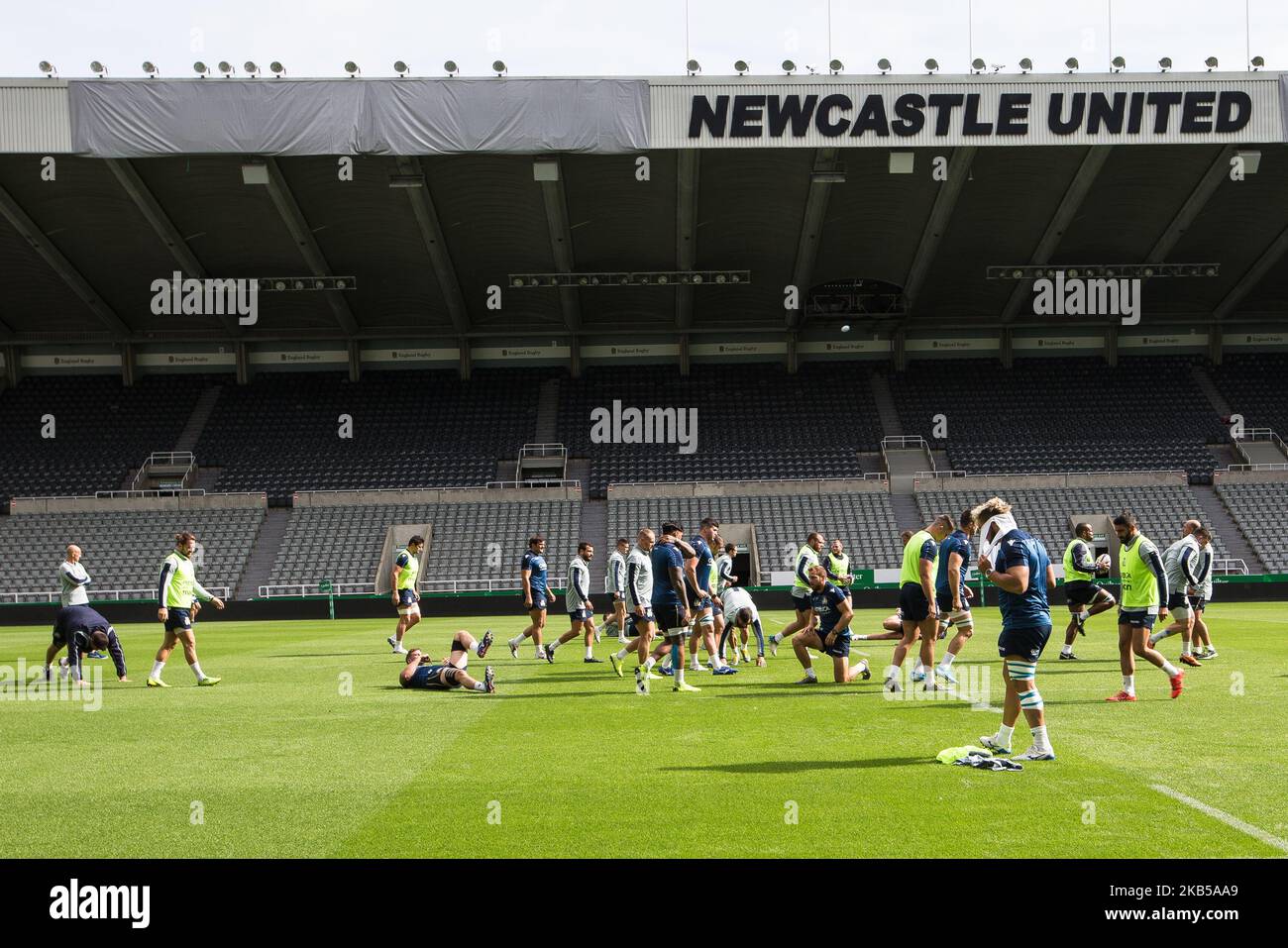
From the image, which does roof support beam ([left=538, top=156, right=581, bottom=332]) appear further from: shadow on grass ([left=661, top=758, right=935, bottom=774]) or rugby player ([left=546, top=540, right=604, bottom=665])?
shadow on grass ([left=661, top=758, right=935, bottom=774])

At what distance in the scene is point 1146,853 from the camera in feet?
21.7

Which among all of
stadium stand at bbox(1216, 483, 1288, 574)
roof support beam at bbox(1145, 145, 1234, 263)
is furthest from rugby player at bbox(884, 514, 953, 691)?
stadium stand at bbox(1216, 483, 1288, 574)

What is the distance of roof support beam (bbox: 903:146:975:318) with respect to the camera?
37.8 m

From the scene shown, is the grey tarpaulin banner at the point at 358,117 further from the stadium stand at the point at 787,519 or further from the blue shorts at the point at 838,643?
the blue shorts at the point at 838,643

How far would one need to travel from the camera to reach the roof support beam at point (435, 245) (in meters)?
38.2

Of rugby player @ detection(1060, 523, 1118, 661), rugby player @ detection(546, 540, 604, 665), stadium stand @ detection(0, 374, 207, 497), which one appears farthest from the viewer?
stadium stand @ detection(0, 374, 207, 497)

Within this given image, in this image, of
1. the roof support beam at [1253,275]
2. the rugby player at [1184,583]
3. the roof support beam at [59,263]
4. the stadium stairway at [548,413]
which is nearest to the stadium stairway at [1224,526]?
the roof support beam at [1253,275]

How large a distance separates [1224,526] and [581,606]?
32.1 metres

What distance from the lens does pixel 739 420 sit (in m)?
50.3

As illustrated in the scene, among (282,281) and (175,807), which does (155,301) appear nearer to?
(282,281)

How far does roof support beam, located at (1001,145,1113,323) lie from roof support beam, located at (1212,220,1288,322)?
7.99 metres

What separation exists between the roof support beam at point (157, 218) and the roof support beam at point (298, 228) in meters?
3.89

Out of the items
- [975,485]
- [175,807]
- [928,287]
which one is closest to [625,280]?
[928,287]

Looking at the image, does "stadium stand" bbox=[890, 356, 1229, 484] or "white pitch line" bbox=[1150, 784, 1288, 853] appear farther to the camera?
"stadium stand" bbox=[890, 356, 1229, 484]
